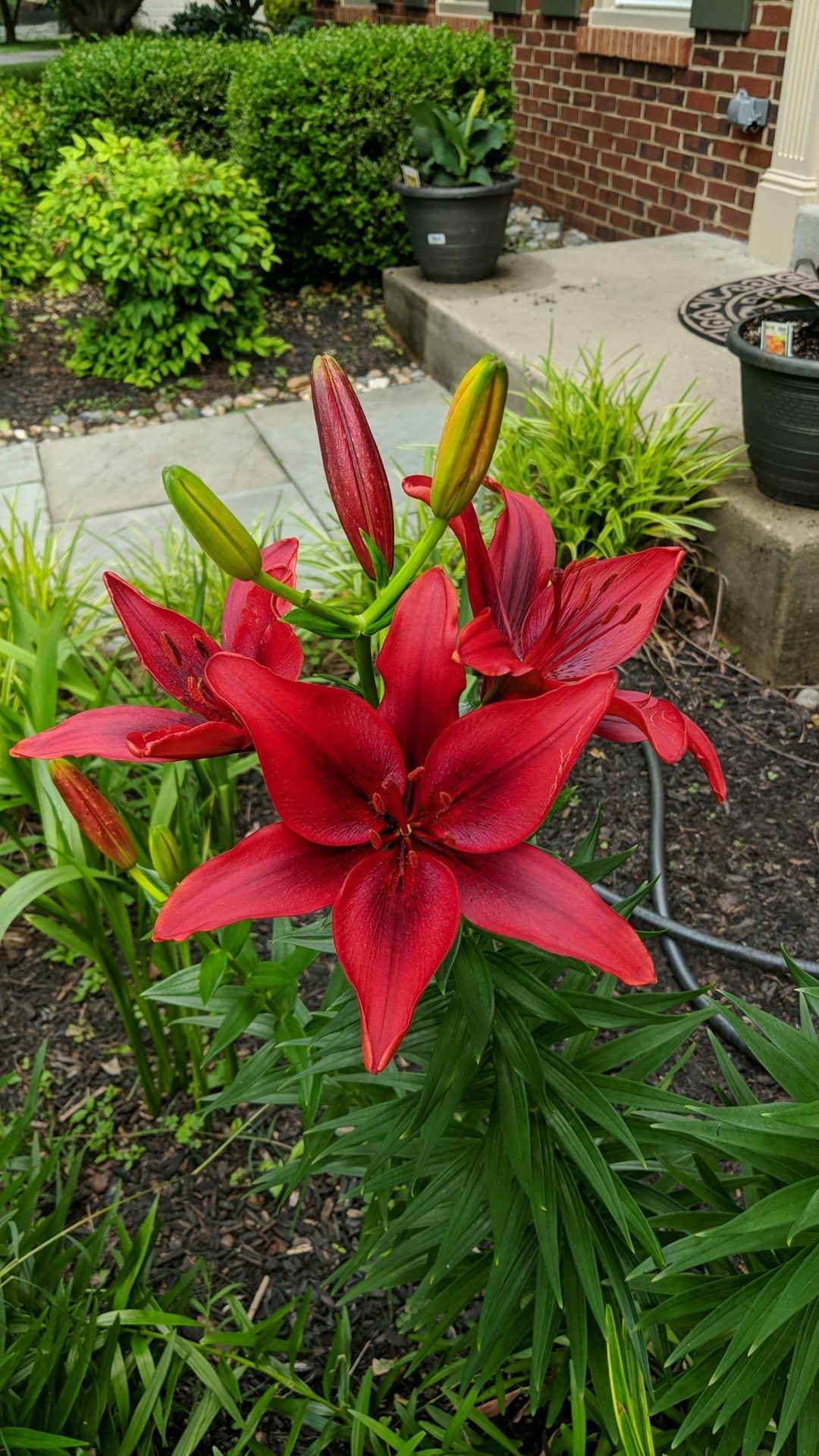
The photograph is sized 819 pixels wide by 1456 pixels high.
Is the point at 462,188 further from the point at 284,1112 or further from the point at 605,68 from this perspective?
the point at 284,1112

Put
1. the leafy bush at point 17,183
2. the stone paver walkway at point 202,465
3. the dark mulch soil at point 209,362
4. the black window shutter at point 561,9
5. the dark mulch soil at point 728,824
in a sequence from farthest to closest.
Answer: the leafy bush at point 17,183 → the black window shutter at point 561,9 → the dark mulch soil at point 209,362 → the stone paver walkway at point 202,465 → the dark mulch soil at point 728,824

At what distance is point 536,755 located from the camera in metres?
0.64

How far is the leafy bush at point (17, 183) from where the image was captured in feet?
19.7

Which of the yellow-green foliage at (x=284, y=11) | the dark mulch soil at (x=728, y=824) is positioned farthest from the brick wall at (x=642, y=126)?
the yellow-green foliage at (x=284, y=11)

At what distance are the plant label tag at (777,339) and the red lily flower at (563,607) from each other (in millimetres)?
1999

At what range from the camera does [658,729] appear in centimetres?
70

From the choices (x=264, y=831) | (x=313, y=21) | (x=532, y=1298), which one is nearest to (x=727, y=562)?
(x=532, y=1298)

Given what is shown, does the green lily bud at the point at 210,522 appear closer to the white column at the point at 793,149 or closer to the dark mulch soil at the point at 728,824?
the dark mulch soil at the point at 728,824

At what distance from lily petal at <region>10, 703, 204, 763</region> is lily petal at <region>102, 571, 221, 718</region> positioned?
19mm

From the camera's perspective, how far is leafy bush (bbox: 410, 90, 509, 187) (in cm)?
473

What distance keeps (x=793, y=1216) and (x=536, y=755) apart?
18.9 inches

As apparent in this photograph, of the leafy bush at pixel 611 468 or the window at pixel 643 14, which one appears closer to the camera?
the leafy bush at pixel 611 468

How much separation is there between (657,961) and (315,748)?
1732 mm

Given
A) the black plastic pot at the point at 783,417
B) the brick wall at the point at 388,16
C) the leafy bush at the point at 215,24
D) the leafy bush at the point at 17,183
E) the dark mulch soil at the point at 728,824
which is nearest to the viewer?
the dark mulch soil at the point at 728,824
